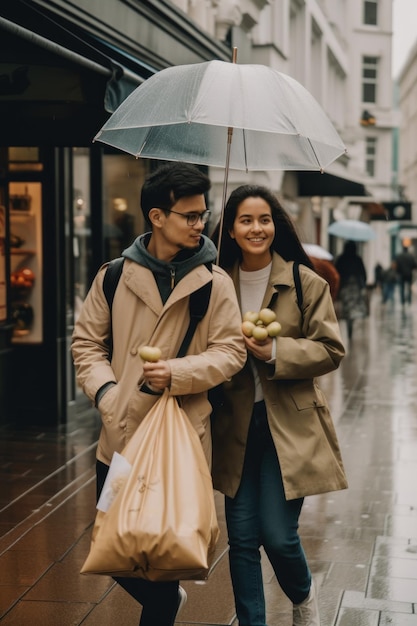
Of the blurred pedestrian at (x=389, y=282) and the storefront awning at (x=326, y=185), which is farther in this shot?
the blurred pedestrian at (x=389, y=282)

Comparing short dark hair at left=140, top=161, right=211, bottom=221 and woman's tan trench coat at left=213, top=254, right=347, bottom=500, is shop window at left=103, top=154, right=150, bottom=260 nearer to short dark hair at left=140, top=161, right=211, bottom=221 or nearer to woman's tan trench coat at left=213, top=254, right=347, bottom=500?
woman's tan trench coat at left=213, top=254, right=347, bottom=500

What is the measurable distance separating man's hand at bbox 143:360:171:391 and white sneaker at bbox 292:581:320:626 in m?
1.21

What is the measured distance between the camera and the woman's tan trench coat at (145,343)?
11.6ft

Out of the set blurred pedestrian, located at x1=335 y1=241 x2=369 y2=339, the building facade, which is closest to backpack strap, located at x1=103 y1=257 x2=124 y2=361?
the building facade

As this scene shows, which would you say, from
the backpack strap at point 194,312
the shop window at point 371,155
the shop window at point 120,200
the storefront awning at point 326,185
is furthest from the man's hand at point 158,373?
the shop window at point 371,155

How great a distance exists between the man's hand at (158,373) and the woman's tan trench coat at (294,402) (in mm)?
561

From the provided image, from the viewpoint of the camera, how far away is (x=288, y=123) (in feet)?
13.6

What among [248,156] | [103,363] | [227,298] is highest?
[248,156]

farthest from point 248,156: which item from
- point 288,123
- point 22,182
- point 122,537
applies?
point 22,182

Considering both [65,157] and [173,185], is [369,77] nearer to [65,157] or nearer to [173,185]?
[65,157]

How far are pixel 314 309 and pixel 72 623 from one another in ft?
5.91

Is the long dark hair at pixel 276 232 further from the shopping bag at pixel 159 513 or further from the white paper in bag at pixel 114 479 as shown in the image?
the white paper in bag at pixel 114 479

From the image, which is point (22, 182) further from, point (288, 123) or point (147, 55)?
point (288, 123)

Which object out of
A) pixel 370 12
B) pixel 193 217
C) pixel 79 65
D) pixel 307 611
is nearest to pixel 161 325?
pixel 193 217
